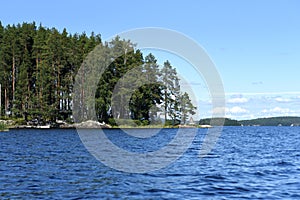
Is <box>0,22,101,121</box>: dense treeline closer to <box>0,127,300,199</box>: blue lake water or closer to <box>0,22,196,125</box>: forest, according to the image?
<box>0,22,196,125</box>: forest

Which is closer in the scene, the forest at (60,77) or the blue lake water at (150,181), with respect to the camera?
the blue lake water at (150,181)

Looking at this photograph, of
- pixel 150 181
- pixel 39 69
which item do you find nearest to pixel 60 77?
pixel 39 69

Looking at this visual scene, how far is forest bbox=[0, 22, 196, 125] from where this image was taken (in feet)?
353

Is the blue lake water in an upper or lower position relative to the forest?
lower

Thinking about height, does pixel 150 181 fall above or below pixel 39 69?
below

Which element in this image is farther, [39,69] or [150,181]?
[39,69]

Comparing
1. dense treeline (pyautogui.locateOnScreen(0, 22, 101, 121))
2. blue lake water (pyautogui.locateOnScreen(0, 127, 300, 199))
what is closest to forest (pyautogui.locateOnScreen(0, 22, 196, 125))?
dense treeline (pyautogui.locateOnScreen(0, 22, 101, 121))

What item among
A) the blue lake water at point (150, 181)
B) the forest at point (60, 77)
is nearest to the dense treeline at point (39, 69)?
the forest at point (60, 77)

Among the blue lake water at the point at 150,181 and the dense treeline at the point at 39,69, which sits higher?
the dense treeline at the point at 39,69

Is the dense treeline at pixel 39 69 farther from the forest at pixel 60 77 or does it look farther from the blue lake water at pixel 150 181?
the blue lake water at pixel 150 181

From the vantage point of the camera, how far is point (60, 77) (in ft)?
372

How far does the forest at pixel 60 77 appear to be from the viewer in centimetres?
10769

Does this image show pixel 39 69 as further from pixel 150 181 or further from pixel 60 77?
pixel 150 181

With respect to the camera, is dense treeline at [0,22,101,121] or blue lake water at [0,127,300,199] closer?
blue lake water at [0,127,300,199]
